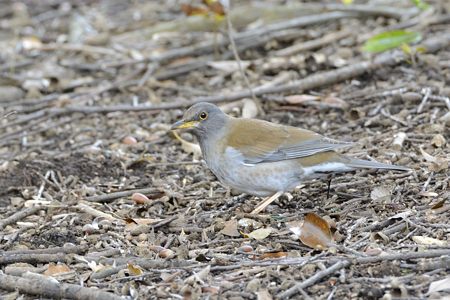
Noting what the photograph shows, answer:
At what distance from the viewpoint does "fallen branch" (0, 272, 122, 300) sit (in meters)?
4.75

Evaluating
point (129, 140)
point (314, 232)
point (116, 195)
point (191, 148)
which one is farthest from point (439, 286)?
point (129, 140)

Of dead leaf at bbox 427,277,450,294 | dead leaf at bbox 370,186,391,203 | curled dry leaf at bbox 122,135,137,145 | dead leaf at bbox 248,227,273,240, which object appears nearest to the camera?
dead leaf at bbox 427,277,450,294

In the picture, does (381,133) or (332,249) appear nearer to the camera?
(332,249)

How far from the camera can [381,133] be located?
766cm

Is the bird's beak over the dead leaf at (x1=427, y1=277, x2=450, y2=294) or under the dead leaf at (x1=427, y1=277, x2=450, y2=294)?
under

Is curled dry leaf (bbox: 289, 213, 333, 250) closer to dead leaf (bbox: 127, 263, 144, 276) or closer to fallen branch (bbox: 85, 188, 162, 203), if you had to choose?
dead leaf (bbox: 127, 263, 144, 276)

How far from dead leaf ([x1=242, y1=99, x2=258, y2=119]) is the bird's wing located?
1.93 meters

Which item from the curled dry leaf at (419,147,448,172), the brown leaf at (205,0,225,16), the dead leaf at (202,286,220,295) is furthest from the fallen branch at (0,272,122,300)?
the brown leaf at (205,0,225,16)

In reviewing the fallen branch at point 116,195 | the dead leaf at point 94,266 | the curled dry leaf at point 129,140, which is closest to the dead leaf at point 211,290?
the dead leaf at point 94,266

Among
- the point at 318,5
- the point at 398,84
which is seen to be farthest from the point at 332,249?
the point at 318,5

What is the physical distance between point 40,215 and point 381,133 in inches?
129

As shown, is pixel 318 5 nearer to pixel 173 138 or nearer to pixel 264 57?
pixel 264 57

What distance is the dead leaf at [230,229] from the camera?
5.86 meters

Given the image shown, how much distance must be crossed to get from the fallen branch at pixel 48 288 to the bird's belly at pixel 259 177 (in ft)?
6.26
